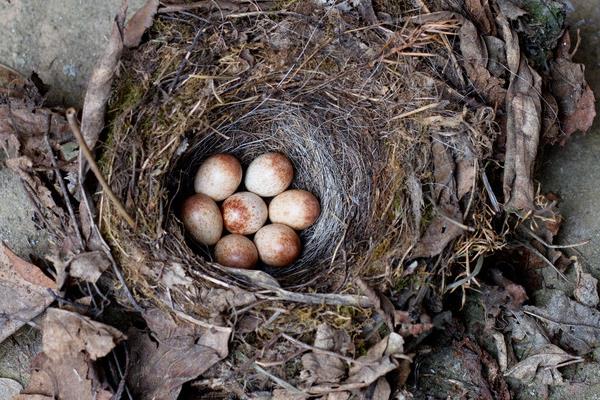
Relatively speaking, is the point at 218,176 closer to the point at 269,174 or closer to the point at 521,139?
the point at 269,174

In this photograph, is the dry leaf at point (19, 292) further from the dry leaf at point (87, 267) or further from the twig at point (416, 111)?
the twig at point (416, 111)

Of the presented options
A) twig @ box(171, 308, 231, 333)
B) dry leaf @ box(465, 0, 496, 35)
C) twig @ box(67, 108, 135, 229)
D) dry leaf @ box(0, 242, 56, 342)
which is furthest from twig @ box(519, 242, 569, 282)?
dry leaf @ box(0, 242, 56, 342)

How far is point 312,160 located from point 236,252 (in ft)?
1.02

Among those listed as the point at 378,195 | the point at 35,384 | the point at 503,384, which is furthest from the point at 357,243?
the point at 35,384

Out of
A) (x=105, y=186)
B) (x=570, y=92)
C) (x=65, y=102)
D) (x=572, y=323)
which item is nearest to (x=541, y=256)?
(x=572, y=323)

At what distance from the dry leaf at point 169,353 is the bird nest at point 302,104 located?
5cm

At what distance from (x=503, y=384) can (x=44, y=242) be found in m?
1.07

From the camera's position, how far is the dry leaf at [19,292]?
5.30 ft

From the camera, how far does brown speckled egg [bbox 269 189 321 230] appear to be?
189 centimetres

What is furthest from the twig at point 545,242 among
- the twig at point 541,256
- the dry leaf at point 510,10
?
the dry leaf at point 510,10

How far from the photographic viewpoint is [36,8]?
183cm

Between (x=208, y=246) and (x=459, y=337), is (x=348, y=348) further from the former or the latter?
(x=208, y=246)

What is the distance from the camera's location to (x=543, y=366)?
1761mm

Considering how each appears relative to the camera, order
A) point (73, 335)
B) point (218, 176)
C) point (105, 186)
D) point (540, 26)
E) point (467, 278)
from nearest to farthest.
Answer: point (105, 186), point (73, 335), point (467, 278), point (540, 26), point (218, 176)
